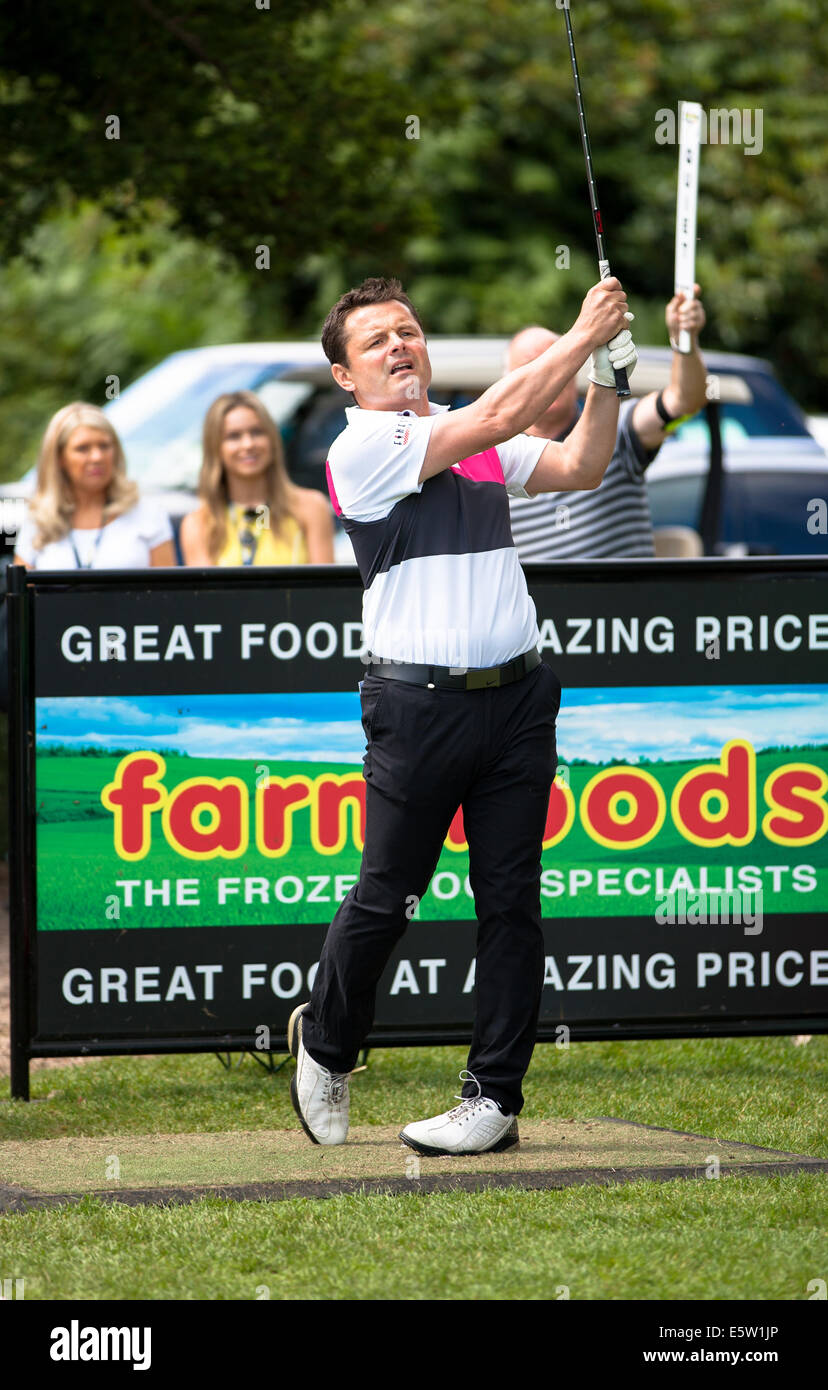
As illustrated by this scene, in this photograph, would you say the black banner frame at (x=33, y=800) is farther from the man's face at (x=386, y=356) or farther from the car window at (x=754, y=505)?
the car window at (x=754, y=505)

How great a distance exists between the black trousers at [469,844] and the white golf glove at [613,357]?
0.73m

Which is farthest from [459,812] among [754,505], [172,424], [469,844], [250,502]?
[754,505]

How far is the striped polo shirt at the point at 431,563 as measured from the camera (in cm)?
433

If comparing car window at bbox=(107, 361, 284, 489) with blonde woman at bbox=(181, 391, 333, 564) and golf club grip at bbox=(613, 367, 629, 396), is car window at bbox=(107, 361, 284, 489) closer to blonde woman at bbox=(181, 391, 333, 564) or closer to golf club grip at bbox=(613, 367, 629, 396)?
blonde woman at bbox=(181, 391, 333, 564)

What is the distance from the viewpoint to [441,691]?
14.2 feet

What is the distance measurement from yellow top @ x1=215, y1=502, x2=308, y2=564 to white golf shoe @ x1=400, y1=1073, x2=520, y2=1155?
2692 millimetres

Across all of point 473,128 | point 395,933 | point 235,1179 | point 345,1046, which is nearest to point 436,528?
point 395,933

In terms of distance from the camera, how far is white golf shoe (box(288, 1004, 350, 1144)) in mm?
4578

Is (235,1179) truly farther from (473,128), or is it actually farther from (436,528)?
(473,128)

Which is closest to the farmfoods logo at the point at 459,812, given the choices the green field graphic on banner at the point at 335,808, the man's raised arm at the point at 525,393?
the green field graphic on banner at the point at 335,808

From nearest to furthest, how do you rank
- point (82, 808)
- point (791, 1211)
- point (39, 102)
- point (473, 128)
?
point (791, 1211), point (82, 808), point (39, 102), point (473, 128)

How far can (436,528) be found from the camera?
4352 millimetres

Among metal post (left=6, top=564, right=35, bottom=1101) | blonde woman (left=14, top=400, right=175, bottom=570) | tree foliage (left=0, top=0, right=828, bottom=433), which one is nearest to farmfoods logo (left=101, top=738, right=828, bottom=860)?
metal post (left=6, top=564, right=35, bottom=1101)
